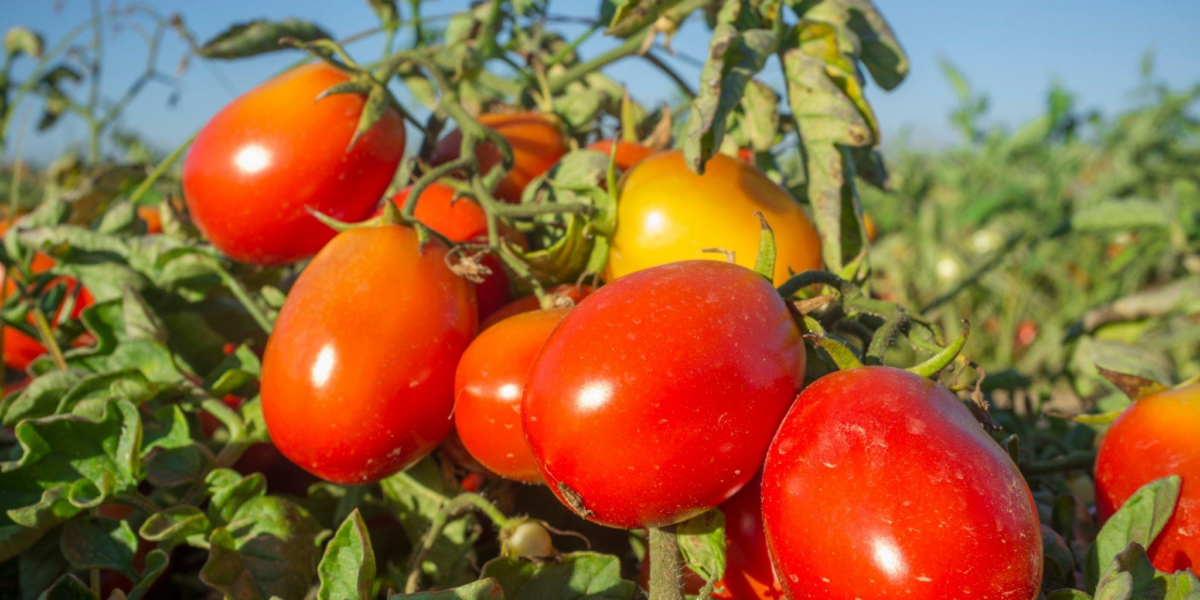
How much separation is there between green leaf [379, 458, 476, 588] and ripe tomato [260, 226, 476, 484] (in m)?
0.09

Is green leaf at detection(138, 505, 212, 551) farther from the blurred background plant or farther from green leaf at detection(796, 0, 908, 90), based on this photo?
the blurred background plant

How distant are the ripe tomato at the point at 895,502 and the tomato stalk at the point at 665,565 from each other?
92mm

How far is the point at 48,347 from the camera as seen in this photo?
1.04 m

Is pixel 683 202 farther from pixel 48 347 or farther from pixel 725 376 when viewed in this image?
pixel 48 347

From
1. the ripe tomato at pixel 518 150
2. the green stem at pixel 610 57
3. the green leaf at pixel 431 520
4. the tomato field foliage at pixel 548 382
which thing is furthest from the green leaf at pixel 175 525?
the green stem at pixel 610 57

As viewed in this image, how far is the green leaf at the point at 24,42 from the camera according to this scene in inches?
64.8

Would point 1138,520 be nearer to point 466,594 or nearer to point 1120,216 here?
point 466,594

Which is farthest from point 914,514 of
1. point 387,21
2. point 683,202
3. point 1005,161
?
point 1005,161

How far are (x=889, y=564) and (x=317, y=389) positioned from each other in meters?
0.47

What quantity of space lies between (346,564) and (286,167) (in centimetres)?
49

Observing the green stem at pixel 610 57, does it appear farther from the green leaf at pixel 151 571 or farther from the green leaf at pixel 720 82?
the green leaf at pixel 151 571

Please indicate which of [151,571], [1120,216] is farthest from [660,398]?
[1120,216]

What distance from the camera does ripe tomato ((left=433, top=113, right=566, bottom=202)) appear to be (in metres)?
1.11

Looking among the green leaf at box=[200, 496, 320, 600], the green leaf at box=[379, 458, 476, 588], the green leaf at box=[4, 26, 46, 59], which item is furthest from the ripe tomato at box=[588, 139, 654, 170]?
the green leaf at box=[4, 26, 46, 59]
